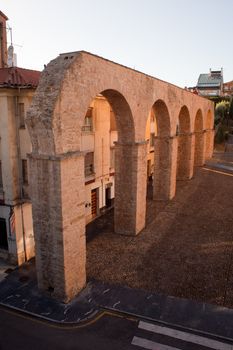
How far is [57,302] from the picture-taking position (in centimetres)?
1055

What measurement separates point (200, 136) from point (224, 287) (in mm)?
23037

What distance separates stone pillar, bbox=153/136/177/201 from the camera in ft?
67.7

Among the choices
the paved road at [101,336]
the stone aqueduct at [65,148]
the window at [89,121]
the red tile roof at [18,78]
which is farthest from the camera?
the window at [89,121]

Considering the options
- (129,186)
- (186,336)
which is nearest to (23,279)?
(129,186)

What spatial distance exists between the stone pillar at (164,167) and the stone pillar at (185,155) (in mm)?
5566

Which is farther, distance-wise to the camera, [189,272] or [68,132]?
[189,272]

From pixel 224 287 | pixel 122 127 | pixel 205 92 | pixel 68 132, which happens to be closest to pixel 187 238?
pixel 224 287

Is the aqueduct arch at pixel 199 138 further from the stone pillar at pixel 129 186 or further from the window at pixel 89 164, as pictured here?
the stone pillar at pixel 129 186

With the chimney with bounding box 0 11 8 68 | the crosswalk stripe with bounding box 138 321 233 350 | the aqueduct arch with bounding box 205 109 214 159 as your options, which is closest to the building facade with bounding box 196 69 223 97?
the aqueduct arch with bounding box 205 109 214 159

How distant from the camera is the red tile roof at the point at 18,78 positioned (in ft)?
40.7

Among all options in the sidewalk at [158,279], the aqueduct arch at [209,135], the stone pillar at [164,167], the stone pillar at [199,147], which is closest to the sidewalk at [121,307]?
the sidewalk at [158,279]

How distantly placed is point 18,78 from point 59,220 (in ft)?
24.5

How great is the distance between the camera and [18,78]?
13.5 metres

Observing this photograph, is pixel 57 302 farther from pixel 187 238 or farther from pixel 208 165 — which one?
pixel 208 165
